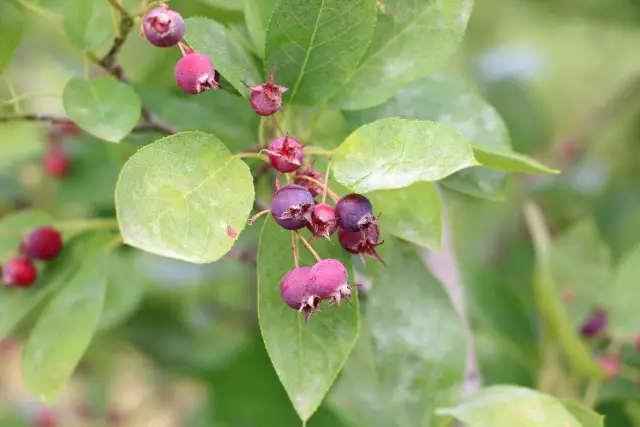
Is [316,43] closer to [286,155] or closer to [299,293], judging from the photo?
[286,155]

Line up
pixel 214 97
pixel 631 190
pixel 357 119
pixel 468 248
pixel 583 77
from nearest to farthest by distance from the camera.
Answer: pixel 357 119
pixel 214 97
pixel 631 190
pixel 468 248
pixel 583 77

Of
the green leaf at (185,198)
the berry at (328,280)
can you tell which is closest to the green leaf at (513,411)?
the berry at (328,280)

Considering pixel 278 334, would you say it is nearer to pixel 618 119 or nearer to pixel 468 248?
pixel 468 248

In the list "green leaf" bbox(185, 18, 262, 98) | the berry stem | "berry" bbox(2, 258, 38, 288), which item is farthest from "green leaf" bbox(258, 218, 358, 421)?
"berry" bbox(2, 258, 38, 288)

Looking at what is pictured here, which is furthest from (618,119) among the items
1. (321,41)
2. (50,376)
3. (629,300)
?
(50,376)

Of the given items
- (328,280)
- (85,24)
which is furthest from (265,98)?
(85,24)

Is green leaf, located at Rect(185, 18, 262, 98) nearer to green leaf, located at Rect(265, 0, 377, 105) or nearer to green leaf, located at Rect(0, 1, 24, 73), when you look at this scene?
green leaf, located at Rect(265, 0, 377, 105)
